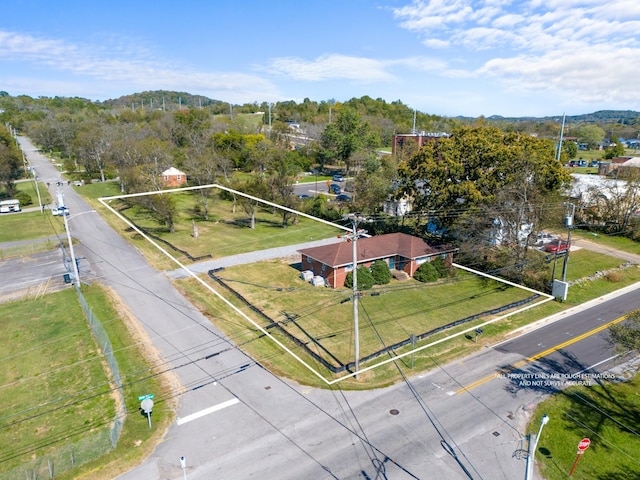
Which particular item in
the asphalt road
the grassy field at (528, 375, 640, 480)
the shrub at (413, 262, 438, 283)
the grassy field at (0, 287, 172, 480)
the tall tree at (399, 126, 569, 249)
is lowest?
the grassy field at (528, 375, 640, 480)

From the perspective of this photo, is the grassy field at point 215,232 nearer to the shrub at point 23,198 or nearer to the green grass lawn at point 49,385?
the shrub at point 23,198

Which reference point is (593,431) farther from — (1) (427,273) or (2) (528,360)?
(1) (427,273)

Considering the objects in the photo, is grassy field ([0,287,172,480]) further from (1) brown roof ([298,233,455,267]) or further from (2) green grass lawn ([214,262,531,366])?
(1) brown roof ([298,233,455,267])

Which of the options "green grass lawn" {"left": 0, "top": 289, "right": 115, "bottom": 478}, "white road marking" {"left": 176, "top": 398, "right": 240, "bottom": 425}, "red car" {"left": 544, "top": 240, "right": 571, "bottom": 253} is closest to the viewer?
"green grass lawn" {"left": 0, "top": 289, "right": 115, "bottom": 478}

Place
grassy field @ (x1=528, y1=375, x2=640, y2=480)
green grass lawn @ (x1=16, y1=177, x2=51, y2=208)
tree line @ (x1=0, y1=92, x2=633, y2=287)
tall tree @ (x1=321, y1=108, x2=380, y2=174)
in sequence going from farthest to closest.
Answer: tall tree @ (x1=321, y1=108, x2=380, y2=174) → green grass lawn @ (x1=16, y1=177, x2=51, y2=208) → tree line @ (x1=0, y1=92, x2=633, y2=287) → grassy field @ (x1=528, y1=375, x2=640, y2=480)

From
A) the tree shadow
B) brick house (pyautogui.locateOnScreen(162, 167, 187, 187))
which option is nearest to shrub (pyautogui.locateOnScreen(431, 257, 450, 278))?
the tree shadow

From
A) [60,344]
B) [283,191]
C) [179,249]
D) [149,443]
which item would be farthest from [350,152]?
[149,443]
